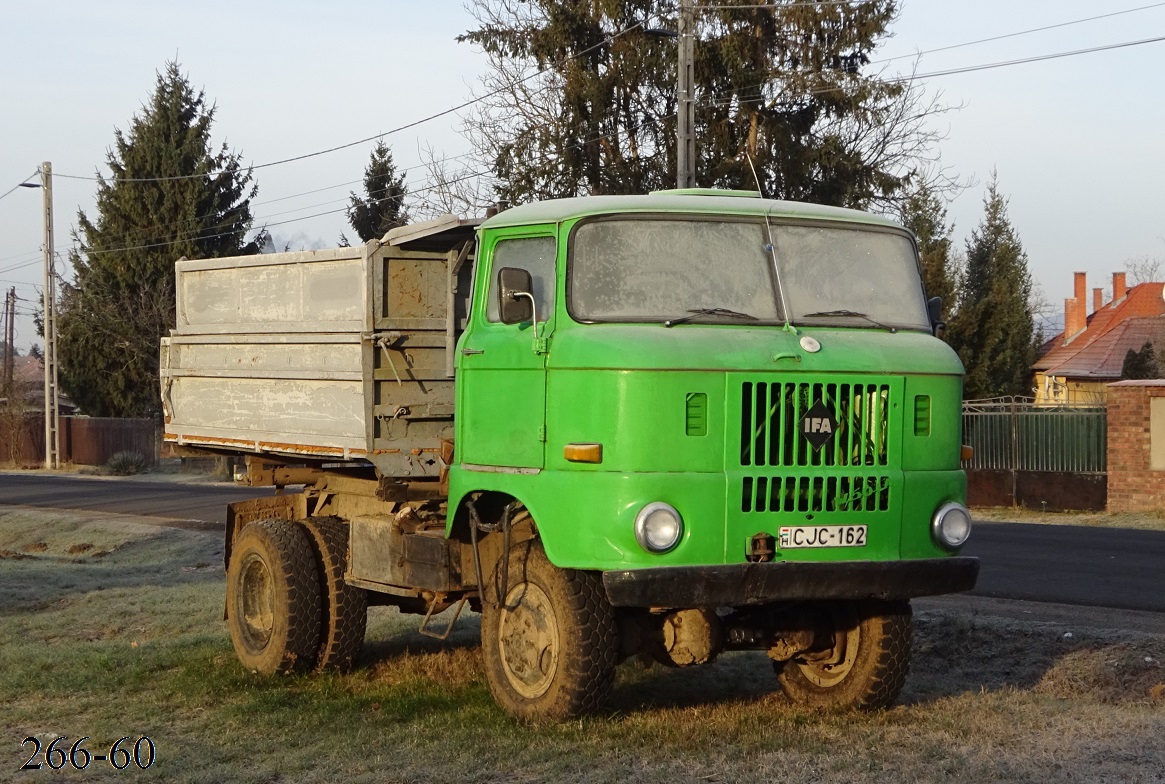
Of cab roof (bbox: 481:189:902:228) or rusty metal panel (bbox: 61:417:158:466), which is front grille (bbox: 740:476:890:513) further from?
rusty metal panel (bbox: 61:417:158:466)

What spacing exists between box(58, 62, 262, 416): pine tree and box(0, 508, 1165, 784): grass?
40.3m

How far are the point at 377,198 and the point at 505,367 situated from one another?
46.7 m

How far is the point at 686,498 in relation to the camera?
6.92 m

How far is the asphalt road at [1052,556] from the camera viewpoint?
44.1ft

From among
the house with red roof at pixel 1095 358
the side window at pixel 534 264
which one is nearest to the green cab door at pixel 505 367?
the side window at pixel 534 264

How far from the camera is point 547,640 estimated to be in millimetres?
7488

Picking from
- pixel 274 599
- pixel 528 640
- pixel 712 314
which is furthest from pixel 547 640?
pixel 274 599

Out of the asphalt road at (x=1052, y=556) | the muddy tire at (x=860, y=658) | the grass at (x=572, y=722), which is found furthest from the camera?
the asphalt road at (x=1052, y=556)

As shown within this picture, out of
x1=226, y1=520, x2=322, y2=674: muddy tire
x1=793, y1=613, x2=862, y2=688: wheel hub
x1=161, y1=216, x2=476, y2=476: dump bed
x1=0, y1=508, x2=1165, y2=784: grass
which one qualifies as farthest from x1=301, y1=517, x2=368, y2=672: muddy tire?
x1=793, y1=613, x2=862, y2=688: wheel hub

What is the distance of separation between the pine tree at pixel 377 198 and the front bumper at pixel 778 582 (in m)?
44.1

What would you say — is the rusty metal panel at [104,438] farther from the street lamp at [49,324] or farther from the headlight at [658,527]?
the headlight at [658,527]

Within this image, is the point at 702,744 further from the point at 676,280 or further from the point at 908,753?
the point at 676,280

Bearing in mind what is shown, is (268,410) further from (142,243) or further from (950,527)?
(142,243)

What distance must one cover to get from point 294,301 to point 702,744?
14.0 feet
